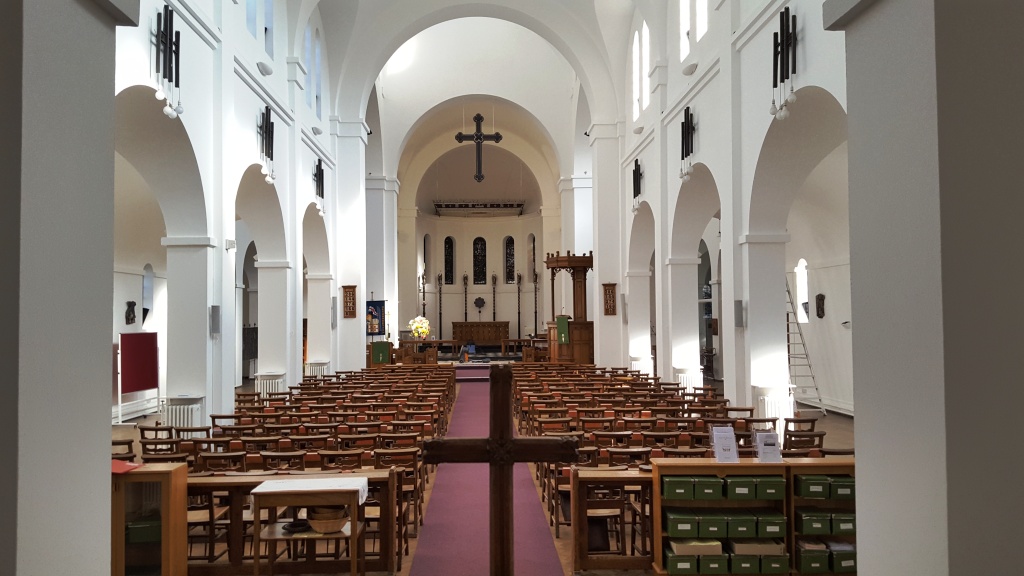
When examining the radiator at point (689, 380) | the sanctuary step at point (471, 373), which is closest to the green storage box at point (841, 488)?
the radiator at point (689, 380)

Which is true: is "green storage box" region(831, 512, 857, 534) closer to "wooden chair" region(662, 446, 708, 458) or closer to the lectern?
"wooden chair" region(662, 446, 708, 458)

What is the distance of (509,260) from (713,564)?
3220 cm

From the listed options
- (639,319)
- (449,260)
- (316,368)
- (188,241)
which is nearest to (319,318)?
(316,368)

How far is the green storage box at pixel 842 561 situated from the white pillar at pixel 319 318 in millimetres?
14835

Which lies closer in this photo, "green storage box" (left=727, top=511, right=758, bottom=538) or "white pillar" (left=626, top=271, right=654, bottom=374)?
"green storage box" (left=727, top=511, right=758, bottom=538)

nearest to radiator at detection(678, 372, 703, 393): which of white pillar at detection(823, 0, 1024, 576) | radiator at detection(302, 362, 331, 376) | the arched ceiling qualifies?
radiator at detection(302, 362, 331, 376)

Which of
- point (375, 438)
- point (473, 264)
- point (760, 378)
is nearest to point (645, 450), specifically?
point (375, 438)

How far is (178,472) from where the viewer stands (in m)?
5.16

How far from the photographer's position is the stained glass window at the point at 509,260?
37.5 metres

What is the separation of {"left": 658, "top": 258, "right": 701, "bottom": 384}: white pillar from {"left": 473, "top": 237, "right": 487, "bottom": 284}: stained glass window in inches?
892

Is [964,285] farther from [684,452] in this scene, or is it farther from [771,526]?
[684,452]

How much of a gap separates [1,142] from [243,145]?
10.6 meters

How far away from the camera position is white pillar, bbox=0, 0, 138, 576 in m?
2.54

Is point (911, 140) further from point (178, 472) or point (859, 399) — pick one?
point (178, 472)
